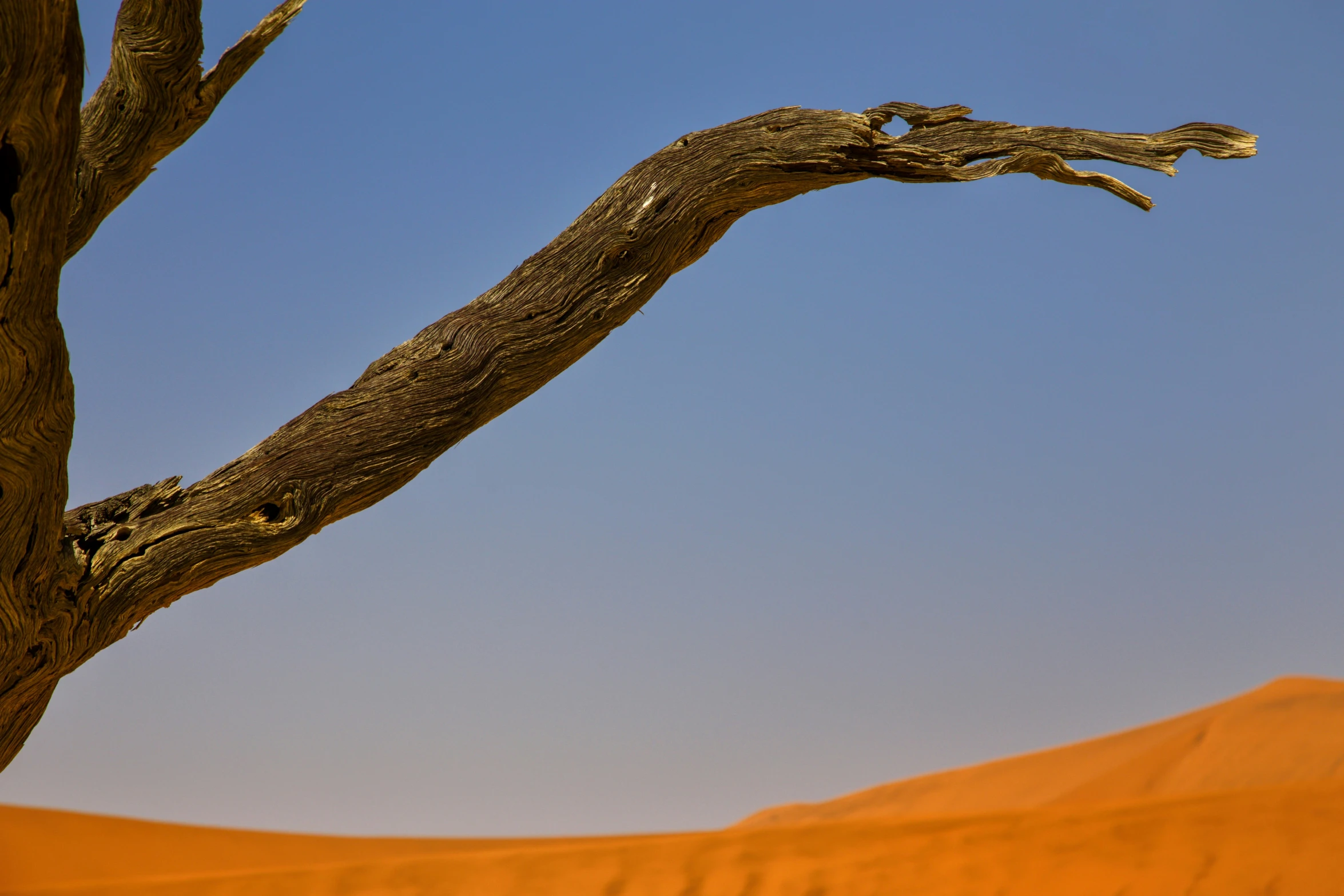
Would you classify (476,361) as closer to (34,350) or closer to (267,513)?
(267,513)

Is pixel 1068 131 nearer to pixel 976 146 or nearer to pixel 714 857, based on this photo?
pixel 976 146

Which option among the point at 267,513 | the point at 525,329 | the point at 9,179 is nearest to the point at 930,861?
the point at 525,329

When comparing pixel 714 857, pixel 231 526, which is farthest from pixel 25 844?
pixel 231 526

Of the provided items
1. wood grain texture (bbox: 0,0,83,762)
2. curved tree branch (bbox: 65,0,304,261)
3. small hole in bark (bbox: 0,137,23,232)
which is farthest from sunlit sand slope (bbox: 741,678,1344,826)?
small hole in bark (bbox: 0,137,23,232)

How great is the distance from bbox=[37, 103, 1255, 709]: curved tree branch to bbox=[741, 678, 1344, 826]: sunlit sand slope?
2576cm

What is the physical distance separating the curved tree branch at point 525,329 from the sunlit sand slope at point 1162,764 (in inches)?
1014

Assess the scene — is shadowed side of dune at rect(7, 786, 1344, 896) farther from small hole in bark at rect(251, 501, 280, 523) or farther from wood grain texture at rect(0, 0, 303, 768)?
wood grain texture at rect(0, 0, 303, 768)

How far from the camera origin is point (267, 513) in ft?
10.9

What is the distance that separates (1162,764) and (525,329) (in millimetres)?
31932

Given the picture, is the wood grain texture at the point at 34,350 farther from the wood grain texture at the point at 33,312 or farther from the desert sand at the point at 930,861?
the desert sand at the point at 930,861

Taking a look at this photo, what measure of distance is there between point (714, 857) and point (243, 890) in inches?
228

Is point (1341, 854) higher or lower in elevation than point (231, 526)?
lower

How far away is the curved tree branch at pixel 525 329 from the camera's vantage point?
10.8 ft

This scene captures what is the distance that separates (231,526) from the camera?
3279 millimetres
